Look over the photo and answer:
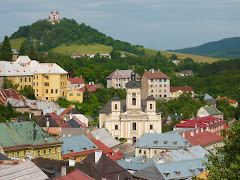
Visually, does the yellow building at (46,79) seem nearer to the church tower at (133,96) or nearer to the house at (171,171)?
the church tower at (133,96)

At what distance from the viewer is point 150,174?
48.6m

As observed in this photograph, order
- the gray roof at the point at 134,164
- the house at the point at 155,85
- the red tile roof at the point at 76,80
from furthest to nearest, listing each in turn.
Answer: the house at the point at 155,85 < the red tile roof at the point at 76,80 < the gray roof at the point at 134,164

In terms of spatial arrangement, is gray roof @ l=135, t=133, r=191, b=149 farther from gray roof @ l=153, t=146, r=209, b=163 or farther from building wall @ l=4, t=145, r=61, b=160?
building wall @ l=4, t=145, r=61, b=160

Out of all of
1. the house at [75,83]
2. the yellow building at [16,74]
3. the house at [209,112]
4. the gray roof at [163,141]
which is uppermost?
the yellow building at [16,74]

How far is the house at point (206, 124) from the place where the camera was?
296 feet

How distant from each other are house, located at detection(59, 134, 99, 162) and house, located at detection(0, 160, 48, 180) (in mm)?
19376

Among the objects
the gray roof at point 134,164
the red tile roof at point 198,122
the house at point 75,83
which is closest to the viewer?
the gray roof at point 134,164

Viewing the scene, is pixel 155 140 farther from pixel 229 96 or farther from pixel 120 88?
pixel 229 96

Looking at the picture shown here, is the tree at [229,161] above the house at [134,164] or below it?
above

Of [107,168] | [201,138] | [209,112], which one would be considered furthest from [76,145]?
[209,112]

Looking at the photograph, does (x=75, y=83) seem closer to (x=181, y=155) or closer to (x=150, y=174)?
(x=181, y=155)

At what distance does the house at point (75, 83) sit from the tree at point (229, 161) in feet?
251

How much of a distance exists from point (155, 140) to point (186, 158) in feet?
40.3

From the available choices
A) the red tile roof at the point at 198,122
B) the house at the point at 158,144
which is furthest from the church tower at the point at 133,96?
the house at the point at 158,144
